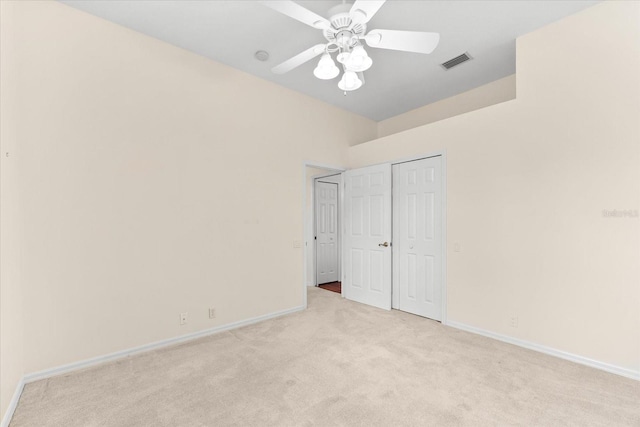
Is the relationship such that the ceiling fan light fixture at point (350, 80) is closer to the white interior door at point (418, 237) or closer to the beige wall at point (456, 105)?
the white interior door at point (418, 237)

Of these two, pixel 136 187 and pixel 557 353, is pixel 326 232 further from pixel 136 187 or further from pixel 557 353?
pixel 557 353

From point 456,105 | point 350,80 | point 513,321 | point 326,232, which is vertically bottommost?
point 513,321

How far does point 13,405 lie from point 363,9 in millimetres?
3448

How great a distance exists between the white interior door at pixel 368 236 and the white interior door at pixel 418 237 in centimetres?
13

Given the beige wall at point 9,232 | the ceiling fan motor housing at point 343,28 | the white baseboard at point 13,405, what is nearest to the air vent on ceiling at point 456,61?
the ceiling fan motor housing at point 343,28

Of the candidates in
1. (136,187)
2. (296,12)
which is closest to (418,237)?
(296,12)

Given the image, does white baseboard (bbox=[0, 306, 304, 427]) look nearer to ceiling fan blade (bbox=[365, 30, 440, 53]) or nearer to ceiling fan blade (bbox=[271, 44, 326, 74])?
ceiling fan blade (bbox=[271, 44, 326, 74])

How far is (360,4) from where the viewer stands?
166 centimetres

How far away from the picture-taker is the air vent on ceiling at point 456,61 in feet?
10.3

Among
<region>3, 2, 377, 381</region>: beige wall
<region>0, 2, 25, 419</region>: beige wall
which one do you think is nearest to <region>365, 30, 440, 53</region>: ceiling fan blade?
<region>3, 2, 377, 381</region>: beige wall

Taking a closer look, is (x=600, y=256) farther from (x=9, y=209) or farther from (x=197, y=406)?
(x=9, y=209)

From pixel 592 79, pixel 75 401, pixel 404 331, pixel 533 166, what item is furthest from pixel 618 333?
pixel 75 401

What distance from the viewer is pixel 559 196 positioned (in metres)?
2.66

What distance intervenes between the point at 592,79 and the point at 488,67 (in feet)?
3.59
